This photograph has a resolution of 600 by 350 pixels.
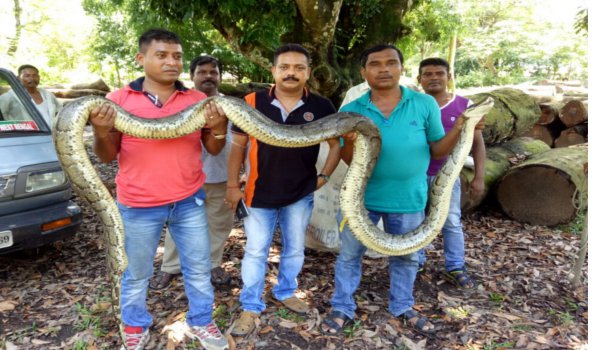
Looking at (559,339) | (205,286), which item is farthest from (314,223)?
(559,339)

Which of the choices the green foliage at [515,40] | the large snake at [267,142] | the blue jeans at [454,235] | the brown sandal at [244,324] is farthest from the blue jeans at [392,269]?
the green foliage at [515,40]

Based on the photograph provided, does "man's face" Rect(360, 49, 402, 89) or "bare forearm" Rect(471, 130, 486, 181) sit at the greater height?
"man's face" Rect(360, 49, 402, 89)

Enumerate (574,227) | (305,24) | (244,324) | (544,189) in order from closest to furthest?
1. (244,324)
2. (544,189)
3. (574,227)
4. (305,24)

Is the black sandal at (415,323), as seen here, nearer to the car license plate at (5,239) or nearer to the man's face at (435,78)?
the man's face at (435,78)

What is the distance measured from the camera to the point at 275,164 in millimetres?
3635

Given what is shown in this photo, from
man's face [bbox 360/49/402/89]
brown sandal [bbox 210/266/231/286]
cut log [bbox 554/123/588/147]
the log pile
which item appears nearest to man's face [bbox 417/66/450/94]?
man's face [bbox 360/49/402/89]

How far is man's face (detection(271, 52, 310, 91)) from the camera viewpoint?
3484mm

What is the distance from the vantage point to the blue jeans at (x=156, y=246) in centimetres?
320

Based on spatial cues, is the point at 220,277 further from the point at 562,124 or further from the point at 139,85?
the point at 562,124

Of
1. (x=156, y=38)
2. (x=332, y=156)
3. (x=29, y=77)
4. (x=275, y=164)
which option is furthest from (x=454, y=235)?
(x=29, y=77)

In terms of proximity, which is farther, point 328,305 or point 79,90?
point 79,90

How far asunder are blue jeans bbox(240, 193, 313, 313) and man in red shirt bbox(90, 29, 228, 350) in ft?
1.46

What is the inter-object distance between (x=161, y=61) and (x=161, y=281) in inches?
101

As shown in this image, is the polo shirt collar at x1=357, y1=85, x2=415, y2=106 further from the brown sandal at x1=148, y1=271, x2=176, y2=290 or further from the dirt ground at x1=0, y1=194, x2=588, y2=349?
the brown sandal at x1=148, y1=271, x2=176, y2=290
